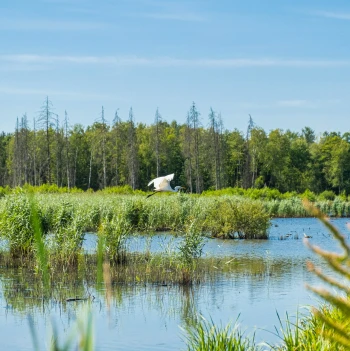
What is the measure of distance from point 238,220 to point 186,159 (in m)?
50.3

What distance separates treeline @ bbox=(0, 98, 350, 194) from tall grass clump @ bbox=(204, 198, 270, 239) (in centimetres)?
4254

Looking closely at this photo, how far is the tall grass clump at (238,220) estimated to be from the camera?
27234mm

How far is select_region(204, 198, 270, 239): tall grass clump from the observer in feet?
89.4

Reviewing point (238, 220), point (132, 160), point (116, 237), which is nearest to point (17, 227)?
point (116, 237)

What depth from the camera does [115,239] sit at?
1702 centimetres

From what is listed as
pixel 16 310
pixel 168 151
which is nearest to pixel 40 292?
pixel 16 310

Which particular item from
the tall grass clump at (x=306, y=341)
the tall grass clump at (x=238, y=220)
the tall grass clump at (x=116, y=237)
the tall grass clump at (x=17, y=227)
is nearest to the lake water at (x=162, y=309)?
the tall grass clump at (x=116, y=237)

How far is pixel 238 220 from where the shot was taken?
27688 mm

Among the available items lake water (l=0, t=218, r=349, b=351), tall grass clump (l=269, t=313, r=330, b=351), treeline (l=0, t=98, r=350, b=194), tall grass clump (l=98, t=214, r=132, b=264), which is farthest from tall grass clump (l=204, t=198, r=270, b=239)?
treeline (l=0, t=98, r=350, b=194)

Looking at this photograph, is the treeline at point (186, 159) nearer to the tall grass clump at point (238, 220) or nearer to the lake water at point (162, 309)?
the tall grass clump at point (238, 220)

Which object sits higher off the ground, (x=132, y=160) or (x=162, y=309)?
(x=132, y=160)

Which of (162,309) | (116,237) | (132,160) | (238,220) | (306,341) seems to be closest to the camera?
(306,341)

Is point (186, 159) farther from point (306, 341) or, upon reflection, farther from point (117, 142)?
point (306, 341)

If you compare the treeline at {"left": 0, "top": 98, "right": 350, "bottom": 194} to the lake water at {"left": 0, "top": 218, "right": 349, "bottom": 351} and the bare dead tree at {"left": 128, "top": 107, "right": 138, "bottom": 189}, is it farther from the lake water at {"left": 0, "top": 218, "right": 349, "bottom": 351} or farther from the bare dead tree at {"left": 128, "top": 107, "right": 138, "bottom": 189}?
the lake water at {"left": 0, "top": 218, "right": 349, "bottom": 351}
